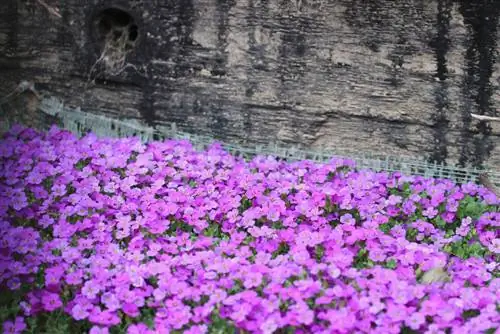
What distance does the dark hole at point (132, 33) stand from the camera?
5.62 meters

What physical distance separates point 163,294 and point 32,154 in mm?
1767

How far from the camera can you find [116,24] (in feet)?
18.5

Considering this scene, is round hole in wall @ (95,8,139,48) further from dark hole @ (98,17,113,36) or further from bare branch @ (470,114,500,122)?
bare branch @ (470,114,500,122)

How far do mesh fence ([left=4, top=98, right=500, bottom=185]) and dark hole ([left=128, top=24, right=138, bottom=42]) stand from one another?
62 cm

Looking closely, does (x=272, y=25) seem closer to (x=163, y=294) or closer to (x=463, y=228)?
(x=463, y=228)

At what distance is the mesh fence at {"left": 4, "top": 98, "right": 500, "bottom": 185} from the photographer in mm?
5062

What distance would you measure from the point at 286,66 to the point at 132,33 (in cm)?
123

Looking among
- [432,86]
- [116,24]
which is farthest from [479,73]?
[116,24]

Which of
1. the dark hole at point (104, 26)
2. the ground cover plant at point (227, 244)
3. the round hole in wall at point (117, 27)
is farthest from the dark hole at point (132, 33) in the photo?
the ground cover plant at point (227, 244)

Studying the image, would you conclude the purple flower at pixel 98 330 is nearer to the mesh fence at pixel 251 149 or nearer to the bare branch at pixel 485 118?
the mesh fence at pixel 251 149

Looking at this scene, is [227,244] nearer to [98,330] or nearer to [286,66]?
[98,330]

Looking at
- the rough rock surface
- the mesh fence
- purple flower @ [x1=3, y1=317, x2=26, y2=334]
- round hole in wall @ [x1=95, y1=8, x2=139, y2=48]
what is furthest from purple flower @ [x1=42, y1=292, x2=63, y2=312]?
round hole in wall @ [x1=95, y1=8, x2=139, y2=48]

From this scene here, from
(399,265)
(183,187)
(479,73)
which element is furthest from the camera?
(479,73)

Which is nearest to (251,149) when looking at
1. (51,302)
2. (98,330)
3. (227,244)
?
(227,244)
